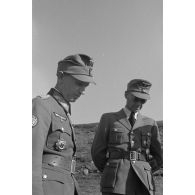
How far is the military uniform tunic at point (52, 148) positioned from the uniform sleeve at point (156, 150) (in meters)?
0.61

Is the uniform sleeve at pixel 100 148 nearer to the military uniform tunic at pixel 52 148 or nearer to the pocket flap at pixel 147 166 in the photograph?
the pocket flap at pixel 147 166

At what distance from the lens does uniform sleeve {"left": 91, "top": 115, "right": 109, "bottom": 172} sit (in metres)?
1.83

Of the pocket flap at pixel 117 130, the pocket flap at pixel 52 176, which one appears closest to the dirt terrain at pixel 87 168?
the pocket flap at pixel 117 130

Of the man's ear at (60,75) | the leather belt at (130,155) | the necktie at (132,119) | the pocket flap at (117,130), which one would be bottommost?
the leather belt at (130,155)

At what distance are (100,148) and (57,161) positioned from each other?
628 mm

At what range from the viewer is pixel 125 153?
5.80 ft

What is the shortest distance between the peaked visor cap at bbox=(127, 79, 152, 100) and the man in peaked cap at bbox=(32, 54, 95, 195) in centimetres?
41

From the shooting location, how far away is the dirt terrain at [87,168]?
1.70 meters
